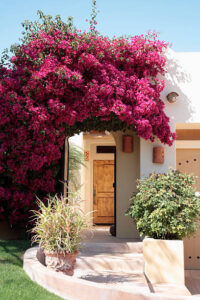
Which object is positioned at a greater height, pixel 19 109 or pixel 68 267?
pixel 19 109

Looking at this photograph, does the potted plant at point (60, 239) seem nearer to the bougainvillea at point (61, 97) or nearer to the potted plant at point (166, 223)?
the potted plant at point (166, 223)

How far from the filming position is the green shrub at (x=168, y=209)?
5273 millimetres

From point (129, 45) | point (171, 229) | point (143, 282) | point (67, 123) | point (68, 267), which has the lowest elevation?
point (143, 282)

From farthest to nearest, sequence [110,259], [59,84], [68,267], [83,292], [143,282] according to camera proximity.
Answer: [59,84] → [110,259] → [143,282] → [68,267] → [83,292]

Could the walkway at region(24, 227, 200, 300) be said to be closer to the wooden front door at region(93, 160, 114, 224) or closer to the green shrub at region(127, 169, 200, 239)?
the green shrub at region(127, 169, 200, 239)

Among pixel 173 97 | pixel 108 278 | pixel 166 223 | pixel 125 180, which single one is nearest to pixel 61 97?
pixel 173 97

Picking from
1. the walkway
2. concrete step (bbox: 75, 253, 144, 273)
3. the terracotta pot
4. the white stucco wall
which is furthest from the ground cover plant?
the white stucco wall

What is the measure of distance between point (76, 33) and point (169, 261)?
180 inches

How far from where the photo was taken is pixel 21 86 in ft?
22.8

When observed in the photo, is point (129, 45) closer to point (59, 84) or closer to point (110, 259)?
point (59, 84)

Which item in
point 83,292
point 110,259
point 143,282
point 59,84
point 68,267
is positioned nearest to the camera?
point 83,292

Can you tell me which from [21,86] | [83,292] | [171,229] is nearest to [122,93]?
[21,86]

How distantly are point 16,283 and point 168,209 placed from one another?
7.87 ft

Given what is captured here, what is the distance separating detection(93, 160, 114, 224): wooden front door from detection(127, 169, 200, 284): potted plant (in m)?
6.24
